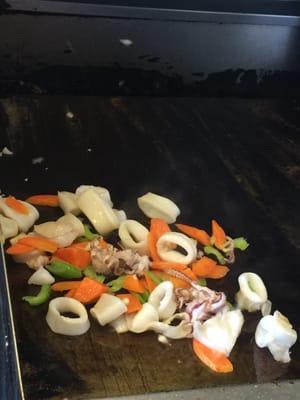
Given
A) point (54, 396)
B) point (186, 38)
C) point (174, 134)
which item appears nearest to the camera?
point (54, 396)

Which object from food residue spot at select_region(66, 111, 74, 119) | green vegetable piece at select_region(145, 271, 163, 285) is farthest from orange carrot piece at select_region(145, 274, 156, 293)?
food residue spot at select_region(66, 111, 74, 119)

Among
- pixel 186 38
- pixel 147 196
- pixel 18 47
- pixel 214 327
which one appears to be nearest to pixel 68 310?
pixel 214 327

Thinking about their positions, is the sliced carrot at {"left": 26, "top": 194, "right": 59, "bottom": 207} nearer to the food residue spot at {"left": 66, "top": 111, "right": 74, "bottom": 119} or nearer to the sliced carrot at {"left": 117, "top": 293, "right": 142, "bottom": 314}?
the sliced carrot at {"left": 117, "top": 293, "right": 142, "bottom": 314}

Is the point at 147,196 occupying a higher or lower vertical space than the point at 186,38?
lower

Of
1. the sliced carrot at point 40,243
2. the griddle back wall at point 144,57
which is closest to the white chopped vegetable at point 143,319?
the sliced carrot at point 40,243

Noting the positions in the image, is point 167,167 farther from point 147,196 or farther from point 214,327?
point 214,327

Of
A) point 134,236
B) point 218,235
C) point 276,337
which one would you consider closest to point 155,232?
point 134,236

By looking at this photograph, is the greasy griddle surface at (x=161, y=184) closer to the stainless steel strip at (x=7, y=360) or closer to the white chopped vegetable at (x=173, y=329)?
the white chopped vegetable at (x=173, y=329)

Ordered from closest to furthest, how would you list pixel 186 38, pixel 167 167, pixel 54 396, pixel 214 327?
pixel 54 396
pixel 214 327
pixel 167 167
pixel 186 38
